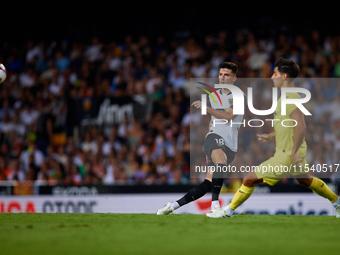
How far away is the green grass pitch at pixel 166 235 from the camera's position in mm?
4660

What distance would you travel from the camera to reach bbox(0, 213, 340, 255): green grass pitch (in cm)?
466

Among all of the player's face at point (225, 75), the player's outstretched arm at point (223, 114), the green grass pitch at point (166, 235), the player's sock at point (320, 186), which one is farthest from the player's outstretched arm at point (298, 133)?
the player's face at point (225, 75)

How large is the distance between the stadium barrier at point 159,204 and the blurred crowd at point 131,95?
57 centimetres

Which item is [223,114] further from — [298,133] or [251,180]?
[298,133]

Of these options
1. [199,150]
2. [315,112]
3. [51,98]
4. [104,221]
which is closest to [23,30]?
[51,98]

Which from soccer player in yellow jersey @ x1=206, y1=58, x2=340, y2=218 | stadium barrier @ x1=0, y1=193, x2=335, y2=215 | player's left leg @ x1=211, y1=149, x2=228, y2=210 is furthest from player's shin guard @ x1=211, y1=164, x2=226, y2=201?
stadium barrier @ x1=0, y1=193, x2=335, y2=215

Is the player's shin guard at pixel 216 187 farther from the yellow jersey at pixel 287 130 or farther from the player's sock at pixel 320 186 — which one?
the player's sock at pixel 320 186

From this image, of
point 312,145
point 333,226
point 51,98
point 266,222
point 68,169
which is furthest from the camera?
point 51,98

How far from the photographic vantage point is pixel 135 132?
1411cm

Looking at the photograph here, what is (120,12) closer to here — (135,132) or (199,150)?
(135,132)

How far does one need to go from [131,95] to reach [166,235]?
29.0 ft

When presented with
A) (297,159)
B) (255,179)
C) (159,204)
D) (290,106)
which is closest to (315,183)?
(297,159)

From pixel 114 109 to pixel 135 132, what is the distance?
827mm

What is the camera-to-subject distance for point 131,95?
14.1 m
